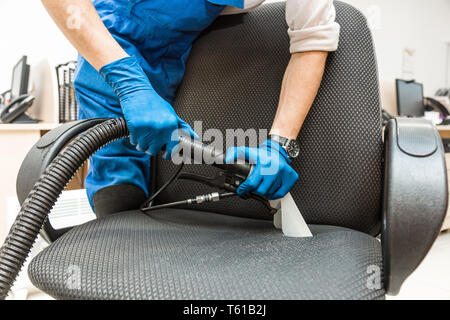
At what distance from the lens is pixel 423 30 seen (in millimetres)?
2986

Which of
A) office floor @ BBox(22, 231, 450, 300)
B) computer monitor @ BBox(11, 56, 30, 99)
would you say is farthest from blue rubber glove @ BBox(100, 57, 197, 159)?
computer monitor @ BBox(11, 56, 30, 99)

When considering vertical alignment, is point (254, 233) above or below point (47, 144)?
below

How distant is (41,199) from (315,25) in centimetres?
58

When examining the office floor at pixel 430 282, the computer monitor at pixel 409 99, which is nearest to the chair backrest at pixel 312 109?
the office floor at pixel 430 282

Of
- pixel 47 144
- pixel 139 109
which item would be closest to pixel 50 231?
pixel 47 144

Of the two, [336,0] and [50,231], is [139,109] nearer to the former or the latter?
[50,231]

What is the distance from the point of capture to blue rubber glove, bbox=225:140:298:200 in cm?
55

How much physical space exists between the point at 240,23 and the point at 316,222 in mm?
481

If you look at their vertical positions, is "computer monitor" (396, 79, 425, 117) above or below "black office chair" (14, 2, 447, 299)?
below

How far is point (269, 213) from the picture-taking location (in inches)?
25.9

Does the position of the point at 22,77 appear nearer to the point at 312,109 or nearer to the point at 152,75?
the point at 152,75

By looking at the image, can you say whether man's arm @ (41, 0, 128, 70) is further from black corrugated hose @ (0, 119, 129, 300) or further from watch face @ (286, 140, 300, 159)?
watch face @ (286, 140, 300, 159)

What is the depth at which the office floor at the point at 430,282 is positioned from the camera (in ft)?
4.16
